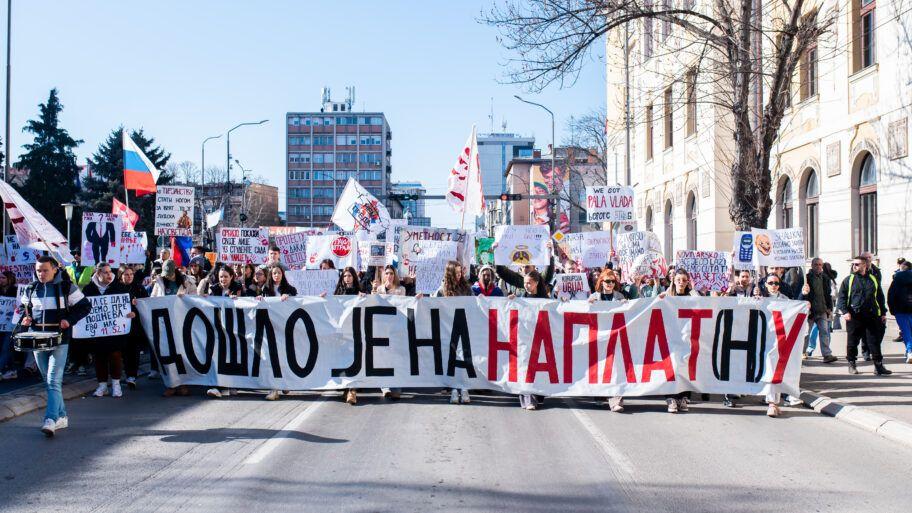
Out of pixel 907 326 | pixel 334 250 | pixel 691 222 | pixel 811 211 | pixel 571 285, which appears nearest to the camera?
pixel 907 326

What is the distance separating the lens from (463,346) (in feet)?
35.4

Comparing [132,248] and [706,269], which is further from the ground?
[132,248]

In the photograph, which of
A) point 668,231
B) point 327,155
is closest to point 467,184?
point 668,231

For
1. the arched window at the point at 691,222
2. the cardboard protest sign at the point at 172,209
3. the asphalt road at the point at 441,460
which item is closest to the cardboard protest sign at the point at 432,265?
the asphalt road at the point at 441,460

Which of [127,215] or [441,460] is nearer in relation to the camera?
[441,460]

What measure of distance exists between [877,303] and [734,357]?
3750 millimetres

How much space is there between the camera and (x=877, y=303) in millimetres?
12805

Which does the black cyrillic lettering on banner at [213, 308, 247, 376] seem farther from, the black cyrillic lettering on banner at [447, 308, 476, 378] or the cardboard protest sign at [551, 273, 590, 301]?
the cardboard protest sign at [551, 273, 590, 301]

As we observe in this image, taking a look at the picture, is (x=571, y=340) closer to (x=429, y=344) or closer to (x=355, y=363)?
(x=429, y=344)

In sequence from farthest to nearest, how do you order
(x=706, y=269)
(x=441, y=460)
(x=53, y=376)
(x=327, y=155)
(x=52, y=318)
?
1. (x=327, y=155)
2. (x=706, y=269)
3. (x=52, y=318)
4. (x=53, y=376)
5. (x=441, y=460)

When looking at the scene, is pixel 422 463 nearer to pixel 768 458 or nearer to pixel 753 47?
pixel 768 458

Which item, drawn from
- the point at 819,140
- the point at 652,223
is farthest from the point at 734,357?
the point at 652,223

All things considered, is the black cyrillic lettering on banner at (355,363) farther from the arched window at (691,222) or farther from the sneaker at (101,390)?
the arched window at (691,222)

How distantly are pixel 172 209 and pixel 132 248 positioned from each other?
4.45 meters
